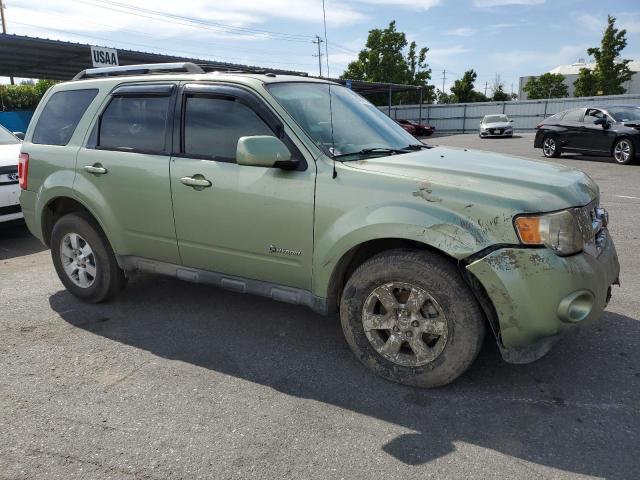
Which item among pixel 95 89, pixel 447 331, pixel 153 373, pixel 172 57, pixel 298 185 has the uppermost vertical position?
pixel 172 57

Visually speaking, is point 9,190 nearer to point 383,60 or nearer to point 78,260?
point 78,260

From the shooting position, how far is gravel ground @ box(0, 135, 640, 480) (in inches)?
99.0

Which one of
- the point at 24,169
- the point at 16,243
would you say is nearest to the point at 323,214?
the point at 24,169

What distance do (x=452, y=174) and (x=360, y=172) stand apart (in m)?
0.53

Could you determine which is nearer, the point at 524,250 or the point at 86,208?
the point at 524,250

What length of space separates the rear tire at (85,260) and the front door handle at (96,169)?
0.47 metres

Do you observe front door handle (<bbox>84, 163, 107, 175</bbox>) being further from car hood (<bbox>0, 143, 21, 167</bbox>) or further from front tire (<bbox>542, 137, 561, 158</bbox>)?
front tire (<bbox>542, 137, 561, 158</bbox>)

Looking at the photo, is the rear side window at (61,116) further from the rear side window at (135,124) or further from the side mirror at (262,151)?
the side mirror at (262,151)

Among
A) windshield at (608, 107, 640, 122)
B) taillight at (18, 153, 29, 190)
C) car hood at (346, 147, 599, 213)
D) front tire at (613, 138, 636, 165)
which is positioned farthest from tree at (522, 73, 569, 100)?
taillight at (18, 153, 29, 190)

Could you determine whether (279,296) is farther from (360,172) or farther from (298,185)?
(360,172)

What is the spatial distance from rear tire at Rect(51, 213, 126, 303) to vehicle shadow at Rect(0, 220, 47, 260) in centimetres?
219

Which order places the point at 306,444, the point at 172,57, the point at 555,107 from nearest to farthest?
the point at 306,444, the point at 172,57, the point at 555,107

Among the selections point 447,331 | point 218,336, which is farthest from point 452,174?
point 218,336

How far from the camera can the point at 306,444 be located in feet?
8.73
